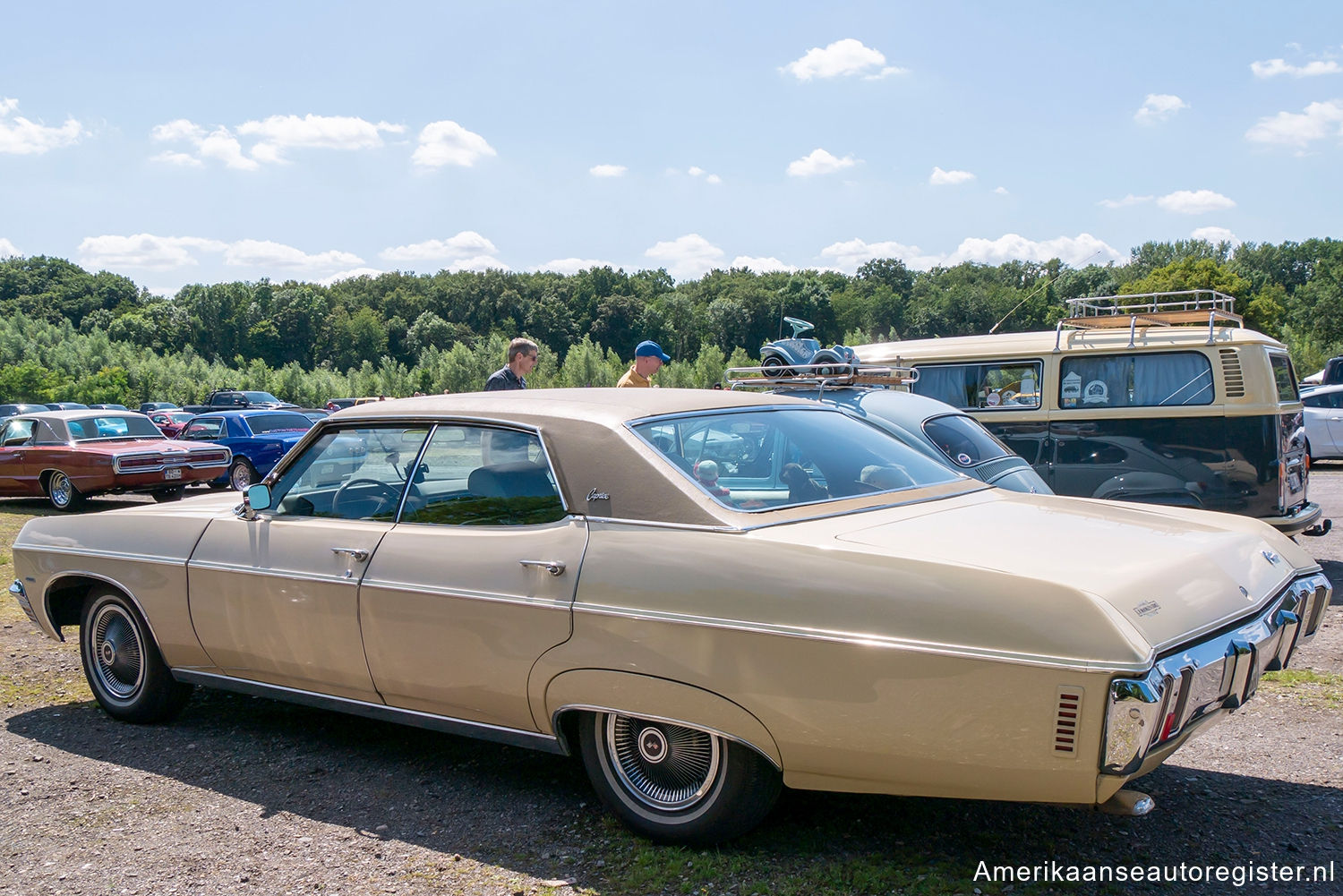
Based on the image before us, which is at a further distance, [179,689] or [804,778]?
[179,689]

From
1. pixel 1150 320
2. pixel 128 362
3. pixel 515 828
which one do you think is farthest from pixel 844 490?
pixel 128 362

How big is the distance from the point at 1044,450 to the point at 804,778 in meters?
6.42

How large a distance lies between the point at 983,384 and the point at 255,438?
13583mm

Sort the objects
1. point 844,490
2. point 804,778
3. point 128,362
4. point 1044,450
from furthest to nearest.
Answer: point 128,362 < point 1044,450 < point 844,490 < point 804,778

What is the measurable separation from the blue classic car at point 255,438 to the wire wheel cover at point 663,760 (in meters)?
15.0

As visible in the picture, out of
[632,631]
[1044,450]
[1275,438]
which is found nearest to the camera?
[632,631]

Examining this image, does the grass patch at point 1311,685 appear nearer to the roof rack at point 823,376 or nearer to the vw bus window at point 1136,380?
the vw bus window at point 1136,380

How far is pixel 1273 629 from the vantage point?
2949mm

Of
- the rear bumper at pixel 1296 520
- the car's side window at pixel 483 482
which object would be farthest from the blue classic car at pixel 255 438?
the rear bumper at pixel 1296 520

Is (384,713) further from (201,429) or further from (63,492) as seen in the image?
(201,429)

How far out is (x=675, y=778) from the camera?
3.19 metres

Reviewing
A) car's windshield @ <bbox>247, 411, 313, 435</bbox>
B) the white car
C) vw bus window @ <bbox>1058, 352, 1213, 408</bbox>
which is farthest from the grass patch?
car's windshield @ <bbox>247, 411, 313, 435</bbox>

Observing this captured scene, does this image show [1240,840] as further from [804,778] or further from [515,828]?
[515,828]

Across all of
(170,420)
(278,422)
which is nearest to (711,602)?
(278,422)
